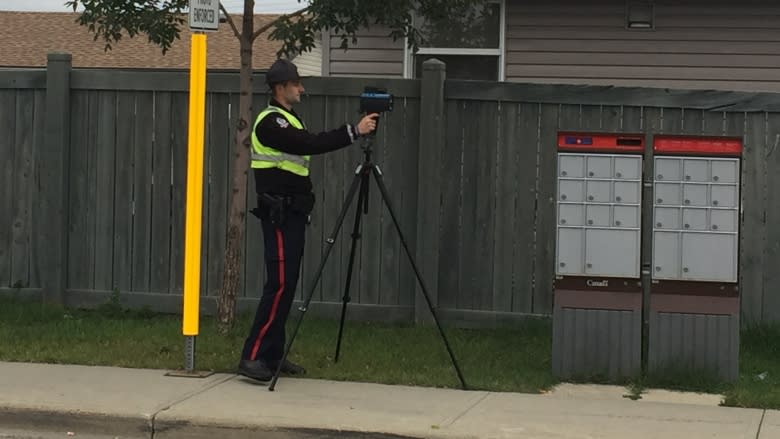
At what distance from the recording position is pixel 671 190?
685cm

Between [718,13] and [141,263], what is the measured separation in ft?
21.7

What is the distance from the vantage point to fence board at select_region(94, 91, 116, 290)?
9.14m

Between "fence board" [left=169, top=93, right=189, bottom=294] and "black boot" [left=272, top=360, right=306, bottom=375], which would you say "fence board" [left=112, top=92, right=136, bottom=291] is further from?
"black boot" [left=272, top=360, right=306, bottom=375]

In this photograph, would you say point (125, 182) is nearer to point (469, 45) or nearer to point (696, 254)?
point (469, 45)

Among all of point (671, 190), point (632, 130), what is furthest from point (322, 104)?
point (671, 190)

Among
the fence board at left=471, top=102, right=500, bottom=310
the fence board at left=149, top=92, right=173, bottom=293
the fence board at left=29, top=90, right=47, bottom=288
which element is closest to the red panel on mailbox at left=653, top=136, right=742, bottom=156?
the fence board at left=471, top=102, right=500, bottom=310

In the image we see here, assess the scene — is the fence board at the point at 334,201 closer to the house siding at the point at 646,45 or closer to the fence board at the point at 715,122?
the house siding at the point at 646,45

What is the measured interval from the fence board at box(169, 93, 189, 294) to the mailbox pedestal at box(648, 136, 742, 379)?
4290 mm

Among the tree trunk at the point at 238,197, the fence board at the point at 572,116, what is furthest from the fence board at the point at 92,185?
the fence board at the point at 572,116

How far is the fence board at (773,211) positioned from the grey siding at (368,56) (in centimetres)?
439

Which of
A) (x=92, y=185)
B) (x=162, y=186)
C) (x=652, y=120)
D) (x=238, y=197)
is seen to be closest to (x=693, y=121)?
(x=652, y=120)

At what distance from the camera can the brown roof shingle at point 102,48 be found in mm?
22062

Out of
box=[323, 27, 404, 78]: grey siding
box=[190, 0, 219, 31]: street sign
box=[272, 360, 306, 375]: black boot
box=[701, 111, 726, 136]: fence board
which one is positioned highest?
box=[323, 27, 404, 78]: grey siding

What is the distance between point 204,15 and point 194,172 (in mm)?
1066
